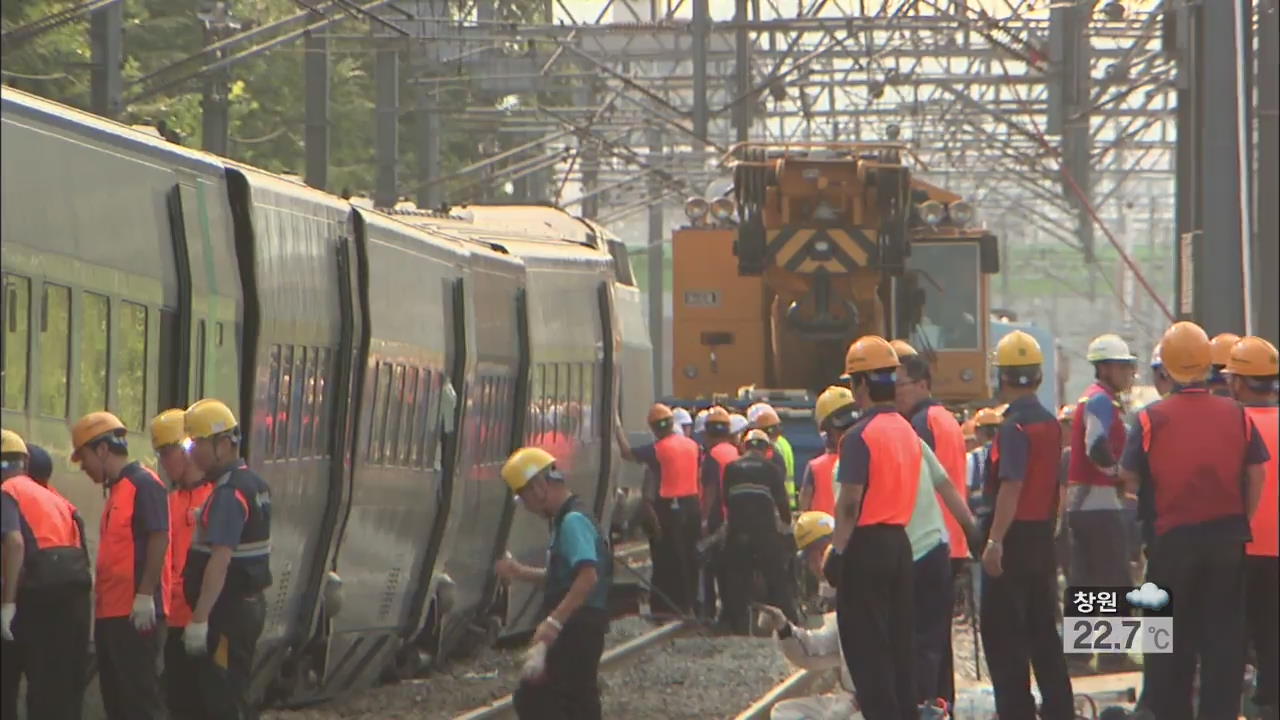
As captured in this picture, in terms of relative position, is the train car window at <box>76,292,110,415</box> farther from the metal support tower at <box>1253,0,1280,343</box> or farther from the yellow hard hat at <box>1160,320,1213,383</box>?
the metal support tower at <box>1253,0,1280,343</box>

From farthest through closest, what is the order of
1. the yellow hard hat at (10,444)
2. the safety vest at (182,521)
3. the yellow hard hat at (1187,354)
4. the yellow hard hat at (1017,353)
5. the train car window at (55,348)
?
the yellow hard hat at (1017,353), the yellow hard hat at (1187,354), the safety vest at (182,521), the train car window at (55,348), the yellow hard hat at (10,444)

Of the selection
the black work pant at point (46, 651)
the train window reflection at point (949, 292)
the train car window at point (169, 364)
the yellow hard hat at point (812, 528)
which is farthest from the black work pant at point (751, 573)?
the black work pant at point (46, 651)

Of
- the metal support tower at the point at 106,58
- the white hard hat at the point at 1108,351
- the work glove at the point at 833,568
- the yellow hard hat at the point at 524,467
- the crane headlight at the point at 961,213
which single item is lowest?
the work glove at the point at 833,568

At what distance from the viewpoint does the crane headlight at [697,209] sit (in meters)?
28.6

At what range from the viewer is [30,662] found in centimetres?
1062

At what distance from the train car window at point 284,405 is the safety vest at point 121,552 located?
2.51m

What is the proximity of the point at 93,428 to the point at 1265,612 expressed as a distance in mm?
5510

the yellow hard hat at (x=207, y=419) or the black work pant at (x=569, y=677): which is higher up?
the yellow hard hat at (x=207, y=419)

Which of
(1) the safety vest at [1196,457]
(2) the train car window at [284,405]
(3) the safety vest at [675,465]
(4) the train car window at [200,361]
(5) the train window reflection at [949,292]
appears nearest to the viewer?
(1) the safety vest at [1196,457]

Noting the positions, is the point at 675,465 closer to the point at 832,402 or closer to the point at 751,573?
the point at 751,573

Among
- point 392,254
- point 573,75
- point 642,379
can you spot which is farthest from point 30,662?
point 573,75

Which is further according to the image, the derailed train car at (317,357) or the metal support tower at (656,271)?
the metal support tower at (656,271)

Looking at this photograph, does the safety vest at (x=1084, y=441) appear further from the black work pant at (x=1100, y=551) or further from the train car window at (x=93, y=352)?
the train car window at (x=93, y=352)

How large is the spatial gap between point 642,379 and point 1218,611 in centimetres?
2075
